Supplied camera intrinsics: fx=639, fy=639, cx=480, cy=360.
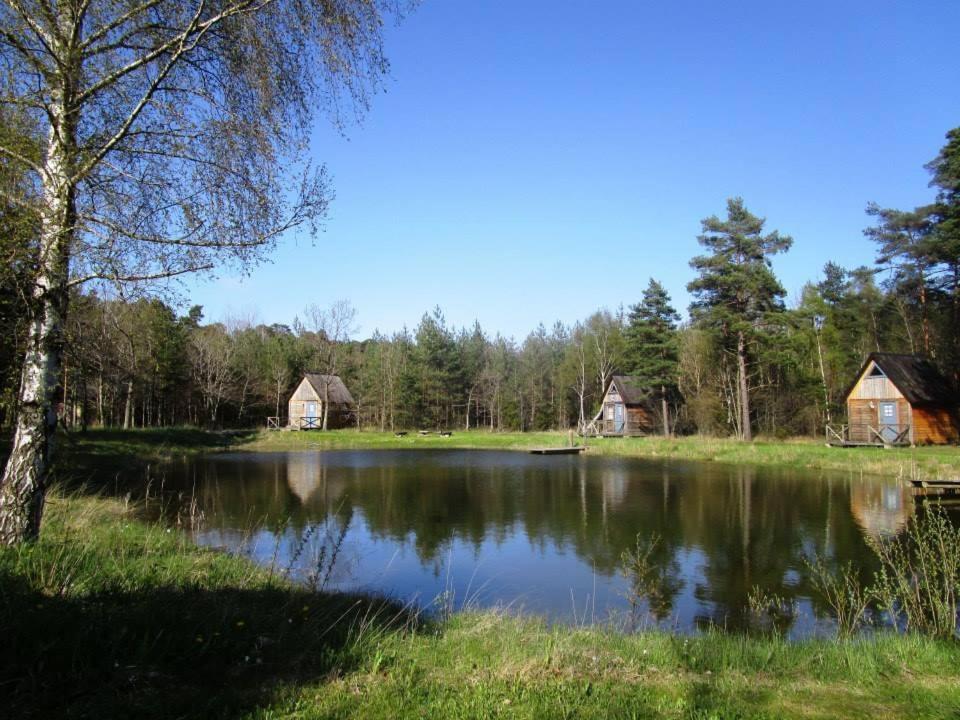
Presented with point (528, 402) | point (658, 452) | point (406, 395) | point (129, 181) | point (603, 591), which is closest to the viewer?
point (129, 181)

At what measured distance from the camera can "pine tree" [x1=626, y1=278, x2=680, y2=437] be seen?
45281 millimetres

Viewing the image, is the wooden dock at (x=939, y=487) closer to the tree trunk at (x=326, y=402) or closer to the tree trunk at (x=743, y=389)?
the tree trunk at (x=743, y=389)

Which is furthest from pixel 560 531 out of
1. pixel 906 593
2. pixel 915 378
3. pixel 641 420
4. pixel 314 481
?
pixel 641 420

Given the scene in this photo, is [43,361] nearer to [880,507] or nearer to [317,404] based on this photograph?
[880,507]

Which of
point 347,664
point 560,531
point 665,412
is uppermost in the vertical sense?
point 665,412

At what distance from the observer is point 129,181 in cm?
653

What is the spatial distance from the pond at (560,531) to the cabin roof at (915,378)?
32.2ft

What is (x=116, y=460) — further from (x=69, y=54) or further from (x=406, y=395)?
(x=406, y=395)

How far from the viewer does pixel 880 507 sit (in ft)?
61.1

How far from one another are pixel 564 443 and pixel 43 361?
130 feet

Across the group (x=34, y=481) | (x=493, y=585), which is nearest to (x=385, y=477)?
(x=493, y=585)

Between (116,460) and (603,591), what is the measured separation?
75.2ft

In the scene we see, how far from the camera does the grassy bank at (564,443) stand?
85.9 ft

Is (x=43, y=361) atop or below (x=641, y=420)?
atop
